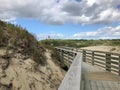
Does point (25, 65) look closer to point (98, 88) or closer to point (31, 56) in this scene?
point (31, 56)

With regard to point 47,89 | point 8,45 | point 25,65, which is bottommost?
point 47,89

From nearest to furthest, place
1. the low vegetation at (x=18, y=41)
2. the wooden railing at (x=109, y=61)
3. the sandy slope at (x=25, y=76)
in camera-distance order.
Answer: the sandy slope at (x=25, y=76)
the low vegetation at (x=18, y=41)
the wooden railing at (x=109, y=61)

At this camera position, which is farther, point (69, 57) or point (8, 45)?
point (69, 57)

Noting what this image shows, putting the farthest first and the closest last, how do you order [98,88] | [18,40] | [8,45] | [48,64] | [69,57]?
1. [69,57]
2. [48,64]
3. [18,40]
4. [8,45]
5. [98,88]

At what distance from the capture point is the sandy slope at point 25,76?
436 inches

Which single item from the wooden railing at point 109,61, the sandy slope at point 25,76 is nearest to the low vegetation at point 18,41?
the sandy slope at point 25,76

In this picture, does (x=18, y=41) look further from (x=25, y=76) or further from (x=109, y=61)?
(x=109, y=61)

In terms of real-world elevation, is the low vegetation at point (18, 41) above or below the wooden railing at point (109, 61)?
above

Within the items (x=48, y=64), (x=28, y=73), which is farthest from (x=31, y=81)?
(x=48, y=64)

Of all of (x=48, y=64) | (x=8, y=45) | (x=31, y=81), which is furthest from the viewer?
(x=48, y=64)

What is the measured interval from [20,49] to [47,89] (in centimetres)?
243

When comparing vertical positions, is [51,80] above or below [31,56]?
below

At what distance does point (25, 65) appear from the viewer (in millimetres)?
12664

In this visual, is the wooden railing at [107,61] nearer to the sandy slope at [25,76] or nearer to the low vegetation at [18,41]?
the sandy slope at [25,76]
